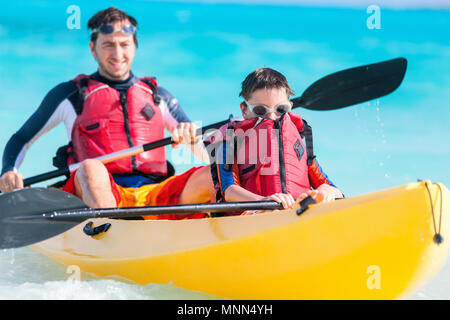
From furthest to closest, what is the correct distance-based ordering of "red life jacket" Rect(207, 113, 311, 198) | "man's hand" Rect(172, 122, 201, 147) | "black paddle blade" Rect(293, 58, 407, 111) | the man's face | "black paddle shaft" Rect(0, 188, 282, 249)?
the man's face → "man's hand" Rect(172, 122, 201, 147) → "black paddle blade" Rect(293, 58, 407, 111) → "black paddle shaft" Rect(0, 188, 282, 249) → "red life jacket" Rect(207, 113, 311, 198)

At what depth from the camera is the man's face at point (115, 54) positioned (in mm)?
3363

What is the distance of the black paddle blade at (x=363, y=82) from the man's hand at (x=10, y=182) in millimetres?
1818

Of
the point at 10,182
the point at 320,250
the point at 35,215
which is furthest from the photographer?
the point at 10,182

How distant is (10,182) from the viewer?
3018 millimetres

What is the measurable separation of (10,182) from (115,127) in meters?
0.70

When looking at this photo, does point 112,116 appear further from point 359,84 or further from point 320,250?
point 320,250

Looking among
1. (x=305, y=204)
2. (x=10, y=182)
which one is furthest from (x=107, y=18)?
(x=305, y=204)

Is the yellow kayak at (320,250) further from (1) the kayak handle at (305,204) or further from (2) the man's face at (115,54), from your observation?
(2) the man's face at (115,54)

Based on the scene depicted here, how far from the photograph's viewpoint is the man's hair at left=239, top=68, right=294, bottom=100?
2379 mm

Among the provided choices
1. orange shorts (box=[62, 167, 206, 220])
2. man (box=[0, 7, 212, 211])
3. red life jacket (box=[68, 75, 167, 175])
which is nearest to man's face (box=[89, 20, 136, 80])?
man (box=[0, 7, 212, 211])

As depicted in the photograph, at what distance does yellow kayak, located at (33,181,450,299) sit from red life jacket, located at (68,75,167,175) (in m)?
1.09

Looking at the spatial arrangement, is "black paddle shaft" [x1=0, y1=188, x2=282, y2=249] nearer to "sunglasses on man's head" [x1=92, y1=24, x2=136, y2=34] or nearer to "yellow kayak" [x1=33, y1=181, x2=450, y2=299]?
"yellow kayak" [x1=33, y1=181, x2=450, y2=299]

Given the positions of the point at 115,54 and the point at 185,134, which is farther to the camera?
the point at 115,54
